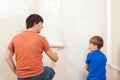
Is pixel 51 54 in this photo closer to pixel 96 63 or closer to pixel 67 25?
pixel 96 63

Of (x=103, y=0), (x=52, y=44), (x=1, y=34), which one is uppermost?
(x=103, y=0)

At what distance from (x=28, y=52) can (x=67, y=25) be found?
832 millimetres

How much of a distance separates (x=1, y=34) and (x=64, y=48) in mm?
759

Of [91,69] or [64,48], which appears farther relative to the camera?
[64,48]

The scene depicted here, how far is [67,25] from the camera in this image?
2828 millimetres

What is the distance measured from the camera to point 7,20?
8.91ft

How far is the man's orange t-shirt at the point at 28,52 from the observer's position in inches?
84.5

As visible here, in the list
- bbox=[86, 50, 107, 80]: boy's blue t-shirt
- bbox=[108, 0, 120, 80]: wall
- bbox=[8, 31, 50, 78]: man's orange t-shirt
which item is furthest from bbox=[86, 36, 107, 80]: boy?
bbox=[8, 31, 50, 78]: man's orange t-shirt

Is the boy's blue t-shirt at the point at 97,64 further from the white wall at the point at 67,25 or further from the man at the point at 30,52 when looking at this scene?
the man at the point at 30,52

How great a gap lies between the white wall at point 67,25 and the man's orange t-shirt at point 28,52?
0.57 meters

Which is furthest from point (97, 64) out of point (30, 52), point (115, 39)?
point (30, 52)

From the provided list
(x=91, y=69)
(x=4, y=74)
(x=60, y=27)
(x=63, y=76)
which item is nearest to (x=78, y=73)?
(x=63, y=76)

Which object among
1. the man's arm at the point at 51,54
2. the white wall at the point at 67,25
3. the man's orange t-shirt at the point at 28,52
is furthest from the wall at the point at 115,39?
the man's orange t-shirt at the point at 28,52

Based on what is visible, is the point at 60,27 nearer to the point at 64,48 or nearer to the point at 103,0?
the point at 64,48
